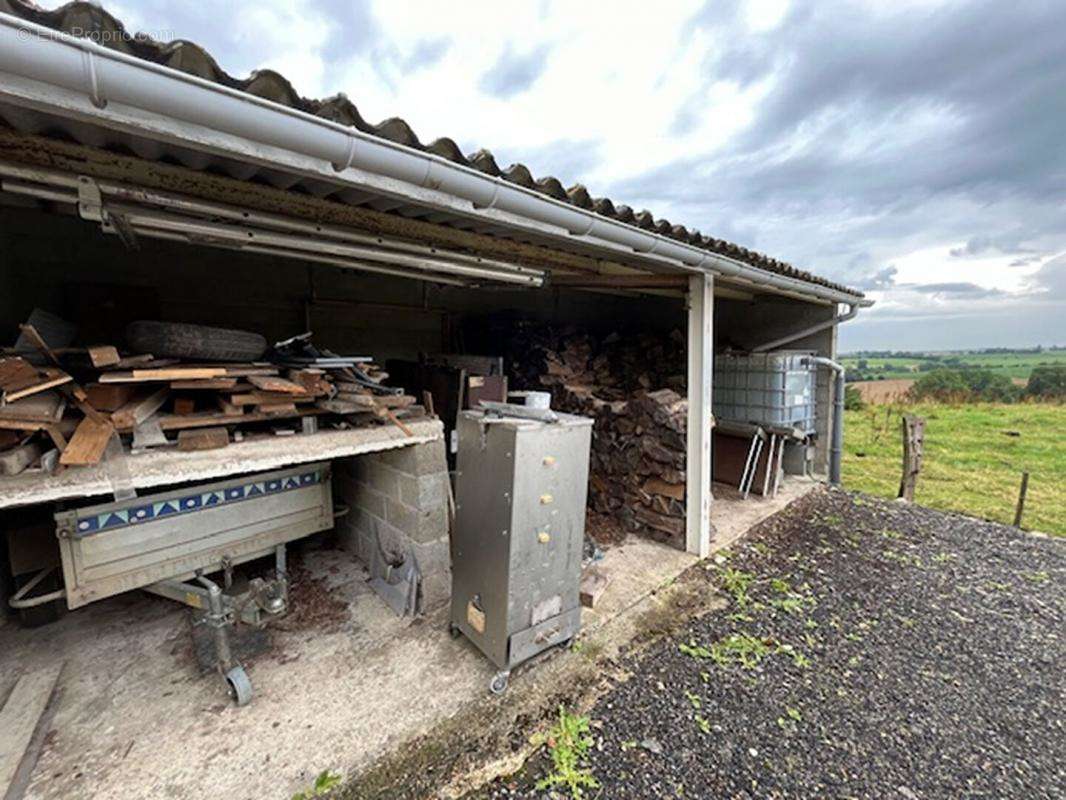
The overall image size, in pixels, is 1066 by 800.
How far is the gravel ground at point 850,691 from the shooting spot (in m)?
2.09

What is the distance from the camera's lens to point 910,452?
617 cm

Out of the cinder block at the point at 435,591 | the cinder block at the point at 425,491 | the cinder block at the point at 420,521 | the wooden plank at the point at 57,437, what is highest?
the wooden plank at the point at 57,437

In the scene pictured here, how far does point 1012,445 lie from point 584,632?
14458 mm

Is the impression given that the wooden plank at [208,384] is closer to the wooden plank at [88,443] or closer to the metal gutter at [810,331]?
the wooden plank at [88,443]

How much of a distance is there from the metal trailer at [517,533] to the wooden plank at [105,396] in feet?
5.78

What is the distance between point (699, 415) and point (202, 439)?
3793 mm

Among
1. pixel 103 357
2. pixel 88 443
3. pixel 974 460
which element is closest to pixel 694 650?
pixel 88 443

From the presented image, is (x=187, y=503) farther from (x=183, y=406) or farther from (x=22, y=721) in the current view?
(x=22, y=721)

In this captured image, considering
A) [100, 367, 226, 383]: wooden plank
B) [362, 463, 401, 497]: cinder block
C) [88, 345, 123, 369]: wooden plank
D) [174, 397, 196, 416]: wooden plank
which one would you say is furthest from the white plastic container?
[88, 345, 123, 369]: wooden plank

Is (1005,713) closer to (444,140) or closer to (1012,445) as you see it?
(444,140)

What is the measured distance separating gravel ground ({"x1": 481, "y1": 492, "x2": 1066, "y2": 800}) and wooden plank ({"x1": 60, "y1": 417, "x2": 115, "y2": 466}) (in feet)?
7.56

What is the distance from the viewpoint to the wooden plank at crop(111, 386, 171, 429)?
2180mm

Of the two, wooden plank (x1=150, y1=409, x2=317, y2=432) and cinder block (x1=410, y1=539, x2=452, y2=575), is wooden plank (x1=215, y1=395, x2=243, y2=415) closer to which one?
wooden plank (x1=150, y1=409, x2=317, y2=432)

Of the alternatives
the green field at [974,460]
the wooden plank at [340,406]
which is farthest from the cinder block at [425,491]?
the green field at [974,460]
